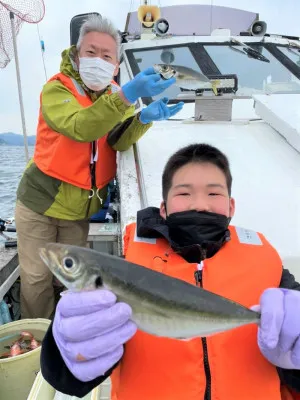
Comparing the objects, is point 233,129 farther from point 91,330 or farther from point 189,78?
point 91,330

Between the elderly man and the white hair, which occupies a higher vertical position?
the white hair

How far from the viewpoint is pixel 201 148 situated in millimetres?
2092

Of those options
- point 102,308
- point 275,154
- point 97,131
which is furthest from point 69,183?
point 102,308

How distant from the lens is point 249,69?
628cm

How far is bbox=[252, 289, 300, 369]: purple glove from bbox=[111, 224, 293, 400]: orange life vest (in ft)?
0.55

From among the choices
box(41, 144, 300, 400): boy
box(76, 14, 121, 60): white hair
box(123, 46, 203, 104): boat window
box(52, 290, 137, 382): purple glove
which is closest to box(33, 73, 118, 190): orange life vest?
box(76, 14, 121, 60): white hair

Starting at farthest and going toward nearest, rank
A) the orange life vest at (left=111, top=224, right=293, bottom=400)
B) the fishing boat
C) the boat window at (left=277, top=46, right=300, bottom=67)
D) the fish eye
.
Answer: the boat window at (left=277, top=46, right=300, bottom=67) < the fishing boat < the orange life vest at (left=111, top=224, right=293, bottom=400) < the fish eye

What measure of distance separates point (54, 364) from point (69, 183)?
208cm

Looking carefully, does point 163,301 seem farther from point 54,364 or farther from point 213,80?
point 213,80

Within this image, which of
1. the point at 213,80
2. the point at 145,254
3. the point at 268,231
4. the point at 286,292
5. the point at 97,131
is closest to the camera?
the point at 286,292

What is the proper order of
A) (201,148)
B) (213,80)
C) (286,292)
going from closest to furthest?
(286,292) → (201,148) → (213,80)

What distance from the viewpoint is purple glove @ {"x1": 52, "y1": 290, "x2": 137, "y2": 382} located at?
1.29m

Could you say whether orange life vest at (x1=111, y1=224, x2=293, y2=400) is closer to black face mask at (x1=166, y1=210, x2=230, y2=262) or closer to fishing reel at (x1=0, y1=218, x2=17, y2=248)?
black face mask at (x1=166, y1=210, x2=230, y2=262)

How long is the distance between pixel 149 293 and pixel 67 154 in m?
2.30
